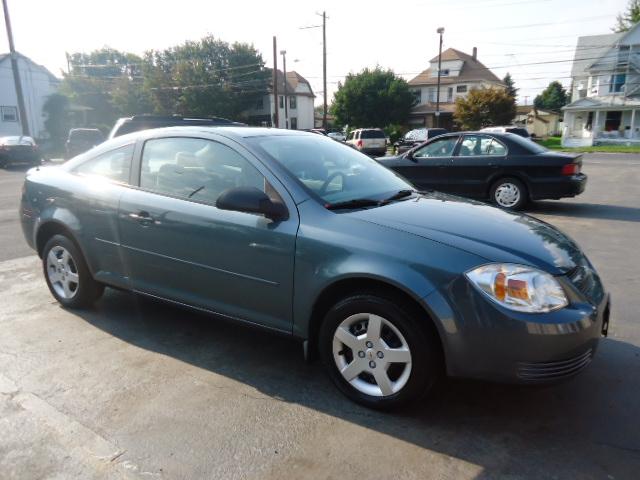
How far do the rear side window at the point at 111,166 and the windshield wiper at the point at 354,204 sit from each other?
1.82m

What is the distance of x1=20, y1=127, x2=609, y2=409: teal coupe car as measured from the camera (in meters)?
2.54

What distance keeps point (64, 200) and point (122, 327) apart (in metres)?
1.20

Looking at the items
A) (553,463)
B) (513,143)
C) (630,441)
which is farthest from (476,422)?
(513,143)

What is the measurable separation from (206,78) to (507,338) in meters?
52.8

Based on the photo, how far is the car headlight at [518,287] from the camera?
2508 mm

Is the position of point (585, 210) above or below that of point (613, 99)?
below

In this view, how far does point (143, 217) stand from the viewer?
368cm

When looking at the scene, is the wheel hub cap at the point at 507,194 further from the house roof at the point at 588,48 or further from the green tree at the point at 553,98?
the green tree at the point at 553,98

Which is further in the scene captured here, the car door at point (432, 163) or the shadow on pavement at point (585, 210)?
the car door at point (432, 163)

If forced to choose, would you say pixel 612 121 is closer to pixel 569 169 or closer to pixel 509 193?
pixel 569 169

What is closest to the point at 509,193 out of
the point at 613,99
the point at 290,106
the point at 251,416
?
the point at 251,416

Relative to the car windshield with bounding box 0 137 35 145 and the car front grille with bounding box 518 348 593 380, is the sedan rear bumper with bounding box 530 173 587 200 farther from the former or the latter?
the car windshield with bounding box 0 137 35 145

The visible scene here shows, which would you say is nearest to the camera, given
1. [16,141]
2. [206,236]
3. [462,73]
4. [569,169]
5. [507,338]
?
[507,338]

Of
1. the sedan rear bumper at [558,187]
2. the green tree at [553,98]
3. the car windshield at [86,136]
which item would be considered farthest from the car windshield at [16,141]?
the green tree at [553,98]
